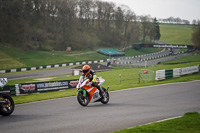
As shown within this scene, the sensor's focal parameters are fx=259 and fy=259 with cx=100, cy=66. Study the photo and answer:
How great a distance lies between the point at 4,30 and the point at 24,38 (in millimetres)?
5313

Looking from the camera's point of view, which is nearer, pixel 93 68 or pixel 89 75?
pixel 89 75

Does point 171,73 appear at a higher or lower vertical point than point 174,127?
lower

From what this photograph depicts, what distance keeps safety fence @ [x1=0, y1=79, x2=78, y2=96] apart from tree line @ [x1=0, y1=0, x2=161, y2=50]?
137 ft

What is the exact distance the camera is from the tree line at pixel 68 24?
68831mm

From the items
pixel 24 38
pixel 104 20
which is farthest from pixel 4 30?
pixel 104 20

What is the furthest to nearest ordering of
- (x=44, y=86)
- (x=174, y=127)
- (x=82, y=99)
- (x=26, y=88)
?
(x=44, y=86) → (x=26, y=88) → (x=82, y=99) → (x=174, y=127)

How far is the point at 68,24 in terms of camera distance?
8425 centimetres

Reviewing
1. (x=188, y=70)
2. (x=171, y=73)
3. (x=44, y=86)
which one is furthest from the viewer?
(x=188, y=70)

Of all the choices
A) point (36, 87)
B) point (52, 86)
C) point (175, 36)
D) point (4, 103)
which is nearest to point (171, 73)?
point (52, 86)

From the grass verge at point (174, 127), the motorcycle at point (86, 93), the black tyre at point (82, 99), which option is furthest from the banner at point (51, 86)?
the grass verge at point (174, 127)

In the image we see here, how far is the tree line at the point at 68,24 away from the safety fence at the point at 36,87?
4187 centimetres

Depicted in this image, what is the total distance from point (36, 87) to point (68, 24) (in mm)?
59443

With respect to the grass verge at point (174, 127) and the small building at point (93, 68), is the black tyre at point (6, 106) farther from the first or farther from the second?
the small building at point (93, 68)

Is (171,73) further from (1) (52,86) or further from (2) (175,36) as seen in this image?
(2) (175,36)
